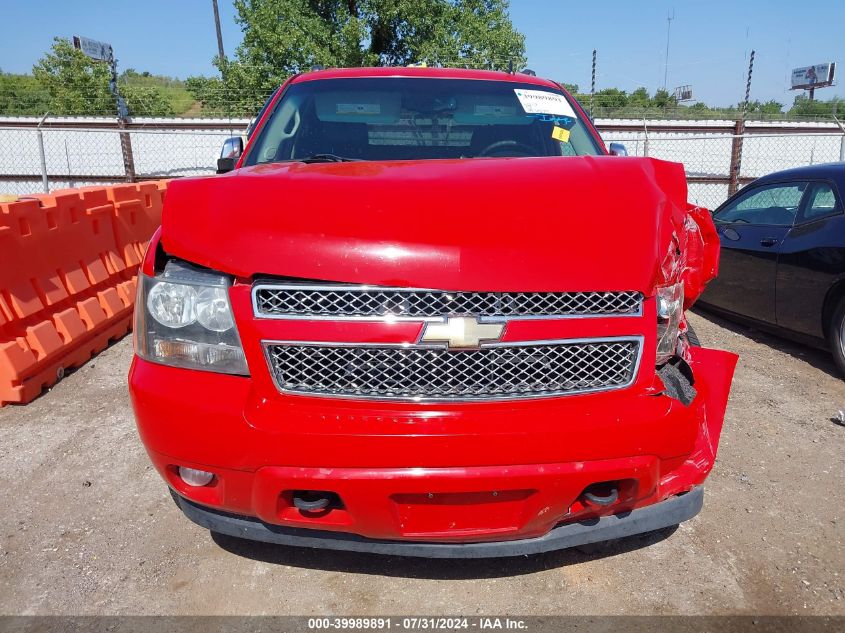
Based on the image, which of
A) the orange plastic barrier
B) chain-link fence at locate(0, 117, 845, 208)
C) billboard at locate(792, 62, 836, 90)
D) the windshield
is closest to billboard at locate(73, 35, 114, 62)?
chain-link fence at locate(0, 117, 845, 208)

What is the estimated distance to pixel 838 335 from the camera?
4.40m

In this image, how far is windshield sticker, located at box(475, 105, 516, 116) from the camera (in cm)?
Result: 326

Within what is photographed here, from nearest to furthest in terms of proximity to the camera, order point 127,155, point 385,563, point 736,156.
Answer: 1. point 385,563
2. point 736,156
3. point 127,155

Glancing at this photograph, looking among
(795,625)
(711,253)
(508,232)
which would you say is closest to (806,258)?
(711,253)

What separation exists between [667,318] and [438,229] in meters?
0.83

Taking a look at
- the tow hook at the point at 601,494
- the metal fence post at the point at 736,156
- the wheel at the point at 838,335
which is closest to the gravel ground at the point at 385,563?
the tow hook at the point at 601,494

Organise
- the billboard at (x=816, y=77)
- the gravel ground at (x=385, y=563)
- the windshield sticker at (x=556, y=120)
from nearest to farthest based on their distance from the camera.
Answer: the gravel ground at (x=385, y=563), the windshield sticker at (x=556, y=120), the billboard at (x=816, y=77)

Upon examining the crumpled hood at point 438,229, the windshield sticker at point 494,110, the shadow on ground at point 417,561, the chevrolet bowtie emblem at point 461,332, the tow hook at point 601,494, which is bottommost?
the shadow on ground at point 417,561

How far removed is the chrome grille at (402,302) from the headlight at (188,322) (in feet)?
0.46

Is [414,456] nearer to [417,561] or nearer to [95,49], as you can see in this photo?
[417,561]

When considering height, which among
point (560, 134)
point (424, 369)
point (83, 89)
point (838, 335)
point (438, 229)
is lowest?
point (838, 335)

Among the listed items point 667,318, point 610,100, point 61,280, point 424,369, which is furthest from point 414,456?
point 610,100

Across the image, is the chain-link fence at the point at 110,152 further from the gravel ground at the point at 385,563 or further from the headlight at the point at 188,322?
the headlight at the point at 188,322

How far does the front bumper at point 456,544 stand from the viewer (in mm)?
1973
